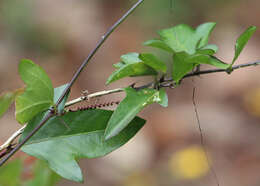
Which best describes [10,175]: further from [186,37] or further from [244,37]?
[244,37]

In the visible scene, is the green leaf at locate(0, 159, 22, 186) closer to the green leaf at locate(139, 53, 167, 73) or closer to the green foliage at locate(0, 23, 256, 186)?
the green foliage at locate(0, 23, 256, 186)

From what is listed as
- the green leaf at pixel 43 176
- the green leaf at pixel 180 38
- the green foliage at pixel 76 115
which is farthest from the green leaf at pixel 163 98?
the green leaf at pixel 43 176

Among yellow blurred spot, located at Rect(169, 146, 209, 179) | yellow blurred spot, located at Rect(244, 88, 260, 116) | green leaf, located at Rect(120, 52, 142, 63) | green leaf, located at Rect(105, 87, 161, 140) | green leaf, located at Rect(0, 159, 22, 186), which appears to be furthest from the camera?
yellow blurred spot, located at Rect(244, 88, 260, 116)

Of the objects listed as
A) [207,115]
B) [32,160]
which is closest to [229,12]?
[207,115]

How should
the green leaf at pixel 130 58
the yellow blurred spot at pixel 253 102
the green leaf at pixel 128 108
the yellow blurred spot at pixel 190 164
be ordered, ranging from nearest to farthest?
the green leaf at pixel 128 108
the green leaf at pixel 130 58
the yellow blurred spot at pixel 190 164
the yellow blurred spot at pixel 253 102

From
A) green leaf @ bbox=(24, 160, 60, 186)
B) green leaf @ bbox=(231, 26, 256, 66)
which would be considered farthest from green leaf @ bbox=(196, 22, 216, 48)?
green leaf @ bbox=(24, 160, 60, 186)

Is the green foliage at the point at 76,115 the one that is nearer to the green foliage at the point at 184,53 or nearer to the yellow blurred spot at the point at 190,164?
the green foliage at the point at 184,53
